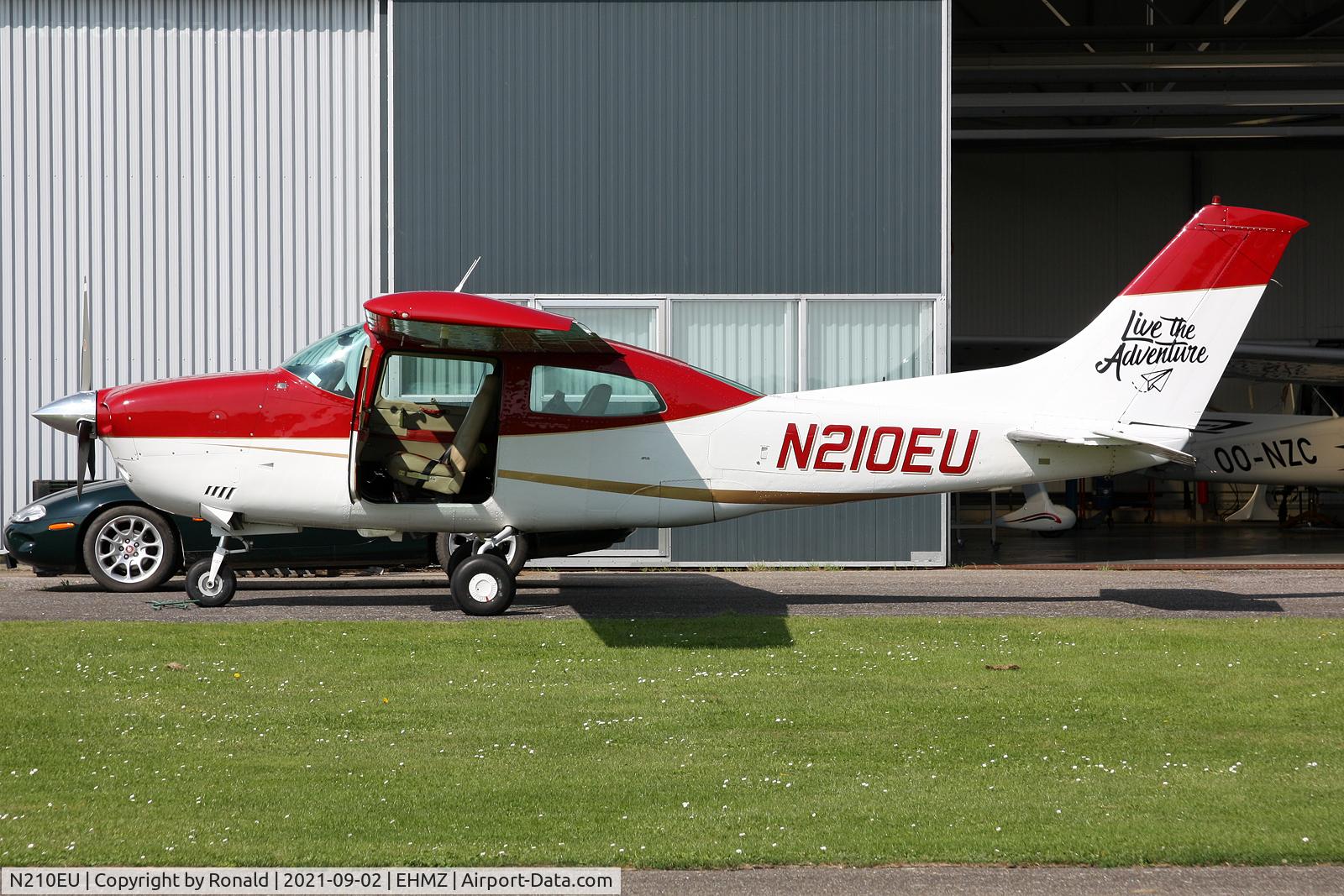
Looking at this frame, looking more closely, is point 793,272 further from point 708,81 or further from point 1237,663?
point 1237,663

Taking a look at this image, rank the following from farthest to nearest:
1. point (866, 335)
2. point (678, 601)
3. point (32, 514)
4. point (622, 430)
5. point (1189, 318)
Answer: point (866, 335)
point (32, 514)
point (678, 601)
point (1189, 318)
point (622, 430)

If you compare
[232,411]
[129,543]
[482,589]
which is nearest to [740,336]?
[482,589]

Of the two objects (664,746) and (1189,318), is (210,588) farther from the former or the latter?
(1189,318)

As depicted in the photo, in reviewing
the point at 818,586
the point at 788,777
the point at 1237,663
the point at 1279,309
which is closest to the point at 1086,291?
the point at 1279,309

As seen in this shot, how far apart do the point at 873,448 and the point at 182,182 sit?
9427 mm

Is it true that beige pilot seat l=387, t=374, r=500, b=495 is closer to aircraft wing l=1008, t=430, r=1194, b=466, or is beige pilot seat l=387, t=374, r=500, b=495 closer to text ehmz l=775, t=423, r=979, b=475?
text ehmz l=775, t=423, r=979, b=475

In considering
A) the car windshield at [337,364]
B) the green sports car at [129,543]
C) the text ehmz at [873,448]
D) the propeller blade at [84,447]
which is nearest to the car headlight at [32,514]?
the green sports car at [129,543]

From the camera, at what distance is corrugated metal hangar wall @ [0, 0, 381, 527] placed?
15570 mm

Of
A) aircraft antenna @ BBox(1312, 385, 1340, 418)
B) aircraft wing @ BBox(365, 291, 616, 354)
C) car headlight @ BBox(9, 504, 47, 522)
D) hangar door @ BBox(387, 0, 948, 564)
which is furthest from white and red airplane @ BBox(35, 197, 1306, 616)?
aircraft antenna @ BBox(1312, 385, 1340, 418)

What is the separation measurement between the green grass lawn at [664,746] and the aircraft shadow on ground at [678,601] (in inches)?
7.6

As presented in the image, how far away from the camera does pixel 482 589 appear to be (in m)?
10.4

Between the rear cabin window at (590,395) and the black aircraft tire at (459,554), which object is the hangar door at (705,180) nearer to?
the black aircraft tire at (459,554)

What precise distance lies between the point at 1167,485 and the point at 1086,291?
546 centimetres

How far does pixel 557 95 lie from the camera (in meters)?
15.6
